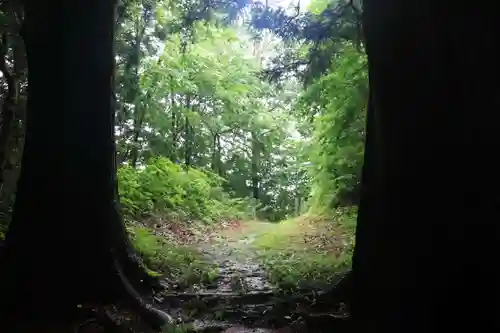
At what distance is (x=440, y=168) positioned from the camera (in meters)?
3.13

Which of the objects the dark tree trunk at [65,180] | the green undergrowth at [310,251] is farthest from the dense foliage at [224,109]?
the dark tree trunk at [65,180]

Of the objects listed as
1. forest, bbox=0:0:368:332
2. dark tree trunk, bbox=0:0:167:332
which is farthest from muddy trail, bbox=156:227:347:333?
dark tree trunk, bbox=0:0:167:332

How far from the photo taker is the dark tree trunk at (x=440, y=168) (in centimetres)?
298

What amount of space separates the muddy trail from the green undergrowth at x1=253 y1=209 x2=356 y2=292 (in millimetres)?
390

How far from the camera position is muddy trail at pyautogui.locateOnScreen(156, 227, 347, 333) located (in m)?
4.97

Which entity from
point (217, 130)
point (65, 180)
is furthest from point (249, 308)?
point (217, 130)

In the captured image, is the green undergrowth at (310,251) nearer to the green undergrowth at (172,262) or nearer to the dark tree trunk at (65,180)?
the green undergrowth at (172,262)

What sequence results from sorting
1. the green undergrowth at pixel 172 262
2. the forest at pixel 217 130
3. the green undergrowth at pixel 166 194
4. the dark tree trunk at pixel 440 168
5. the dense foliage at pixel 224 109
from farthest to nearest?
the green undergrowth at pixel 166 194 → the dense foliage at pixel 224 109 → the forest at pixel 217 130 → the green undergrowth at pixel 172 262 → the dark tree trunk at pixel 440 168

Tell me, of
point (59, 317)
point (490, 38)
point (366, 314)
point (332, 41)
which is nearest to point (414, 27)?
point (490, 38)

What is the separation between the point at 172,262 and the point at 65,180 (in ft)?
10.3

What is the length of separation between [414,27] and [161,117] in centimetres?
1597

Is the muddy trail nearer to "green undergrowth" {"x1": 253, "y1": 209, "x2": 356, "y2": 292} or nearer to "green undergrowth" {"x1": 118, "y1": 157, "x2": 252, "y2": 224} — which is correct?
"green undergrowth" {"x1": 253, "y1": 209, "x2": 356, "y2": 292}

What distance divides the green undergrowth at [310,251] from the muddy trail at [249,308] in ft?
1.28

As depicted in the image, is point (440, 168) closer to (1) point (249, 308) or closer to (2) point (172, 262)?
(1) point (249, 308)
